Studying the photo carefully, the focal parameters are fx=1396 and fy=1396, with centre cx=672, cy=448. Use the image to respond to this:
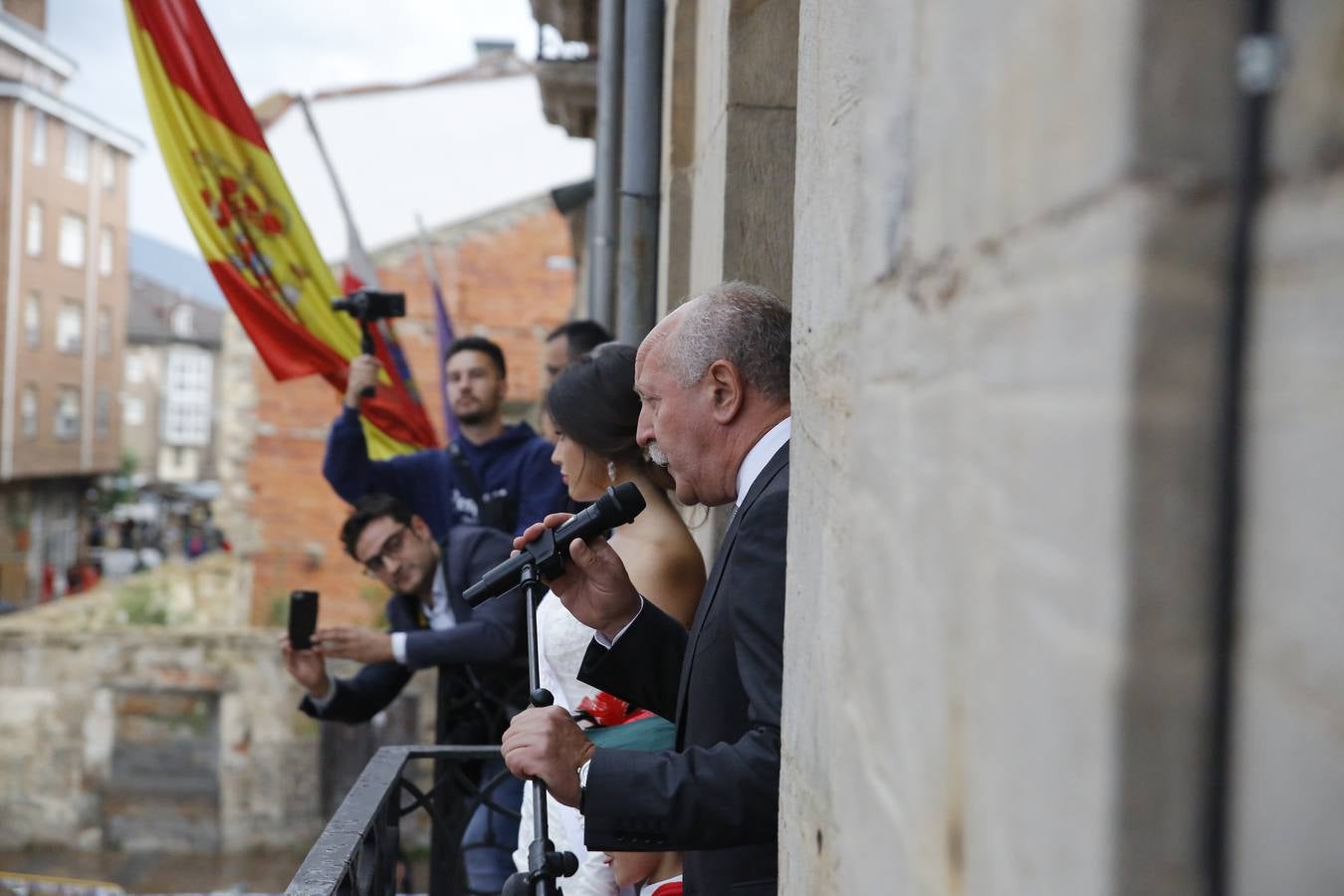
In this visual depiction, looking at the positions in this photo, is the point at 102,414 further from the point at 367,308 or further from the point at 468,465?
the point at 468,465

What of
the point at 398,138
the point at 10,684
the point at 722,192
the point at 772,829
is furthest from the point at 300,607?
the point at 398,138

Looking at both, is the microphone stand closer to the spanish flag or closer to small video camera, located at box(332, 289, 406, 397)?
small video camera, located at box(332, 289, 406, 397)

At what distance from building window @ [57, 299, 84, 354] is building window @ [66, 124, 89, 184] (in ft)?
11.1

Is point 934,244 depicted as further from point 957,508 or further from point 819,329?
point 819,329

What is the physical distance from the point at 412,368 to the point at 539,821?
19.4 metres

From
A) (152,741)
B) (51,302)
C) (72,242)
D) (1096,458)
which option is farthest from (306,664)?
(72,242)

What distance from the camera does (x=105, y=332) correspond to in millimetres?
41094

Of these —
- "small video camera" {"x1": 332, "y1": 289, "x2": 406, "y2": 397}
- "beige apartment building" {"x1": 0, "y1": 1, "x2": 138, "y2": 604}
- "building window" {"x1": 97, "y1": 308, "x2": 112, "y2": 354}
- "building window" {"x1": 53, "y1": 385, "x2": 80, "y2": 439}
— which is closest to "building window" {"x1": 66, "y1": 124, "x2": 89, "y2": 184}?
"beige apartment building" {"x1": 0, "y1": 1, "x2": 138, "y2": 604}

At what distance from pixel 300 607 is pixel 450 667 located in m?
0.46

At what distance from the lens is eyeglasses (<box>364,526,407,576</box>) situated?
421 cm

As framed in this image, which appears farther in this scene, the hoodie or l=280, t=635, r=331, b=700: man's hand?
the hoodie

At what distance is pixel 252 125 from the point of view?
5.66 metres

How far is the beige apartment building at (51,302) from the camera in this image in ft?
113

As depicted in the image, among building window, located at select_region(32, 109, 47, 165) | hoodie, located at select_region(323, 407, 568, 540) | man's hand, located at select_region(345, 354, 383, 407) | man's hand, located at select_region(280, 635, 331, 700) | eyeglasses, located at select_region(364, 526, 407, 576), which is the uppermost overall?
building window, located at select_region(32, 109, 47, 165)
